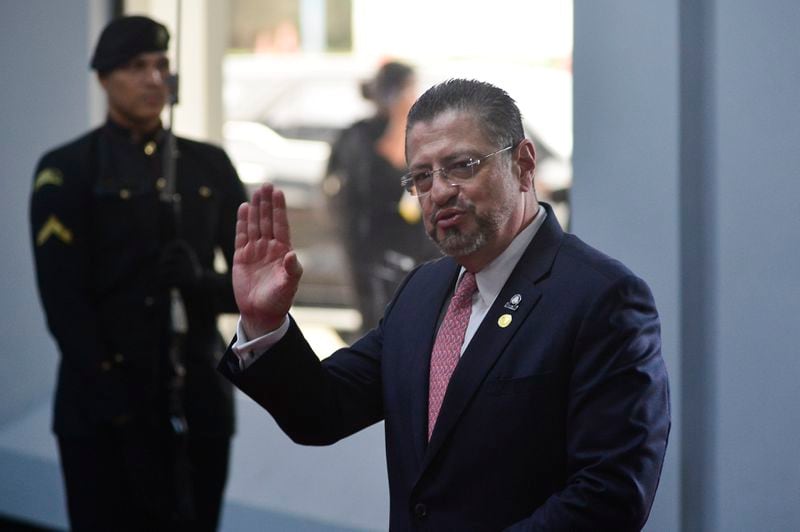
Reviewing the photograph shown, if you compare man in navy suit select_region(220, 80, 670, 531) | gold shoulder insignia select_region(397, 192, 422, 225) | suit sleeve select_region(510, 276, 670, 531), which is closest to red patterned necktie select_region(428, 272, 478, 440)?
man in navy suit select_region(220, 80, 670, 531)

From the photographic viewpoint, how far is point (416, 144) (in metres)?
2.09

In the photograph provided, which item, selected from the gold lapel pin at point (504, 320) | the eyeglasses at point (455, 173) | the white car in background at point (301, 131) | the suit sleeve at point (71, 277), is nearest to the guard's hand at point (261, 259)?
the eyeglasses at point (455, 173)

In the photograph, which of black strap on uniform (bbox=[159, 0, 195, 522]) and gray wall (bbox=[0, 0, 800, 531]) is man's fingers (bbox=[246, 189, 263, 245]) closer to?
gray wall (bbox=[0, 0, 800, 531])

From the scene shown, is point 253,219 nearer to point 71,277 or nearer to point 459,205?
point 459,205

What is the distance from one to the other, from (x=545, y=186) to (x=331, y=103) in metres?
3.04

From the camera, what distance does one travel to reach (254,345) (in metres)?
2.12

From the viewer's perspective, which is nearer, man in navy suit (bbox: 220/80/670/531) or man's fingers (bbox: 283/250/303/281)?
man in navy suit (bbox: 220/80/670/531)

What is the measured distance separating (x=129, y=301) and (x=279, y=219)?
1.55m

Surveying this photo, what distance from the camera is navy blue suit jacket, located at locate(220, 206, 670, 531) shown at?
1.91 m

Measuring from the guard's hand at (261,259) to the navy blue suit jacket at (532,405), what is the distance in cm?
6

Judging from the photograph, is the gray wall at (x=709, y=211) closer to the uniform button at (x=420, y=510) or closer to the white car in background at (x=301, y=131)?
the uniform button at (x=420, y=510)

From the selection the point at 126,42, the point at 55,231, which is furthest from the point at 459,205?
the point at 126,42

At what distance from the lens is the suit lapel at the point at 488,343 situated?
202 centimetres

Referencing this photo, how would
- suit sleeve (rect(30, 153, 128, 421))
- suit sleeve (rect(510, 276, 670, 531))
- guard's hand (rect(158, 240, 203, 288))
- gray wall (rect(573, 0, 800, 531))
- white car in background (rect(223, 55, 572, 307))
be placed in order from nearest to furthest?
suit sleeve (rect(510, 276, 670, 531)), gray wall (rect(573, 0, 800, 531)), suit sleeve (rect(30, 153, 128, 421)), guard's hand (rect(158, 240, 203, 288)), white car in background (rect(223, 55, 572, 307))
